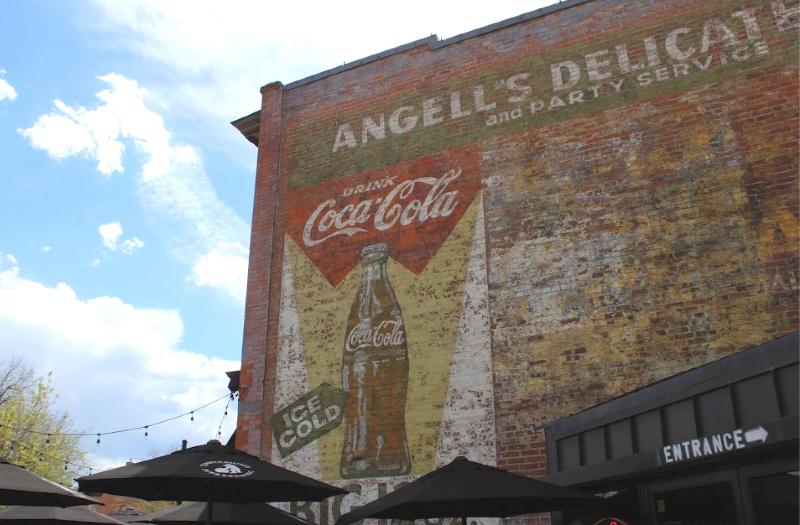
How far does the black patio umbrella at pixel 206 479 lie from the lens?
5.98m

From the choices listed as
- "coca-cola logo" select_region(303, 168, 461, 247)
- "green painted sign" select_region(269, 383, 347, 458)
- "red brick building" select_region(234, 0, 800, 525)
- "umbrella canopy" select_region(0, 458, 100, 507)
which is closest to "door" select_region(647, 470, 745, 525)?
"red brick building" select_region(234, 0, 800, 525)

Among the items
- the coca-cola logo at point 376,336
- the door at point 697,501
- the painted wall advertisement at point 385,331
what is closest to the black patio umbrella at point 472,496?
the door at point 697,501

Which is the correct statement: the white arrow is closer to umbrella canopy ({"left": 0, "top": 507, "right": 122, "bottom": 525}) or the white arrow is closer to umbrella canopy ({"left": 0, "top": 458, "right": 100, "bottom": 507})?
umbrella canopy ({"left": 0, "top": 458, "right": 100, "bottom": 507})

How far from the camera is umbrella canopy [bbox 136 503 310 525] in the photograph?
26.8 ft

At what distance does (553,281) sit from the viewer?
1002 centimetres

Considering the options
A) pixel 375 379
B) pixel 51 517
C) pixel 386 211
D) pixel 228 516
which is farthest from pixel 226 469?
pixel 386 211

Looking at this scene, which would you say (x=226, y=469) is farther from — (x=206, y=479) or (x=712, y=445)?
(x=712, y=445)

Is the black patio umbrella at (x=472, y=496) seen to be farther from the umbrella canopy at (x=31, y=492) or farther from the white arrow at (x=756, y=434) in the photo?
the umbrella canopy at (x=31, y=492)

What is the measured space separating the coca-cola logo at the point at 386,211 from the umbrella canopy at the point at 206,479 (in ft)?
18.0

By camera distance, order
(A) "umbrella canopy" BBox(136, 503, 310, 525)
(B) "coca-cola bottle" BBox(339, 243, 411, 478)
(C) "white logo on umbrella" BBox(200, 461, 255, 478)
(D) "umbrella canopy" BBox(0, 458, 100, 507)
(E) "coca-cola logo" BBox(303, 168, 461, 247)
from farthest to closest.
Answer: (E) "coca-cola logo" BBox(303, 168, 461, 247)
(B) "coca-cola bottle" BBox(339, 243, 411, 478)
(A) "umbrella canopy" BBox(136, 503, 310, 525)
(D) "umbrella canopy" BBox(0, 458, 100, 507)
(C) "white logo on umbrella" BBox(200, 461, 255, 478)

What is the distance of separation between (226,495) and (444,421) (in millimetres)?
3794

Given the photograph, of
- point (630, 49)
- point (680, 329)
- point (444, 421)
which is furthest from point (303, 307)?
point (630, 49)

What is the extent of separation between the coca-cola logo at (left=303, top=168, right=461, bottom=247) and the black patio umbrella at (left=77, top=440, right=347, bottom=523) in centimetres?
550

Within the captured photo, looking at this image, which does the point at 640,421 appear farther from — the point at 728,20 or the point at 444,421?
the point at 728,20
